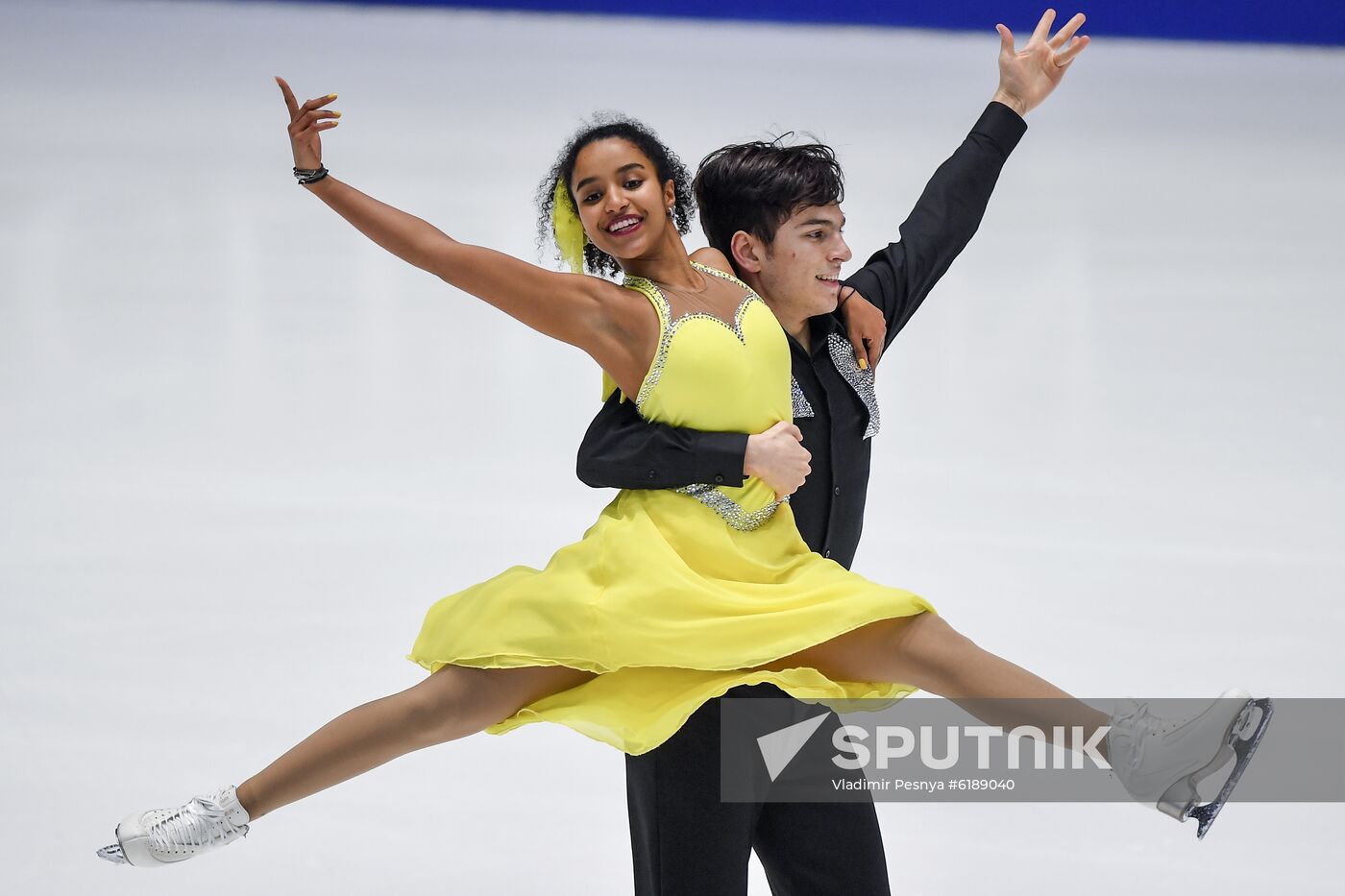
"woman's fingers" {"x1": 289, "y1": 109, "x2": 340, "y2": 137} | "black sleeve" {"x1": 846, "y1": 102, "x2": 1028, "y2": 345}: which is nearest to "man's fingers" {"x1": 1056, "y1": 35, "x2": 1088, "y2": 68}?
"black sleeve" {"x1": 846, "y1": 102, "x2": 1028, "y2": 345}

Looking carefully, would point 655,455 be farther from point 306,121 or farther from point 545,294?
point 306,121

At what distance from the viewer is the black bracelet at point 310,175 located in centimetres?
232

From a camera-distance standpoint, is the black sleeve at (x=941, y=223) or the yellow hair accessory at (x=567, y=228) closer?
the yellow hair accessory at (x=567, y=228)

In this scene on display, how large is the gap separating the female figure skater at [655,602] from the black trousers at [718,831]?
0.09 meters

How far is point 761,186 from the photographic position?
2.45 m

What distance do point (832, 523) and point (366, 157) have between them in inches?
209

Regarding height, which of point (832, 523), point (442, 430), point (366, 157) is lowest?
point (832, 523)

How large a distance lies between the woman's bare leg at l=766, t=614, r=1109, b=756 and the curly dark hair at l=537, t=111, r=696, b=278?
2.46ft

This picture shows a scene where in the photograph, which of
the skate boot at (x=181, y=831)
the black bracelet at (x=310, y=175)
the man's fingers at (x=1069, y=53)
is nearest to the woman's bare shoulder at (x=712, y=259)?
the black bracelet at (x=310, y=175)

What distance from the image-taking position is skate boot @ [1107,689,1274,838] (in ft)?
6.56

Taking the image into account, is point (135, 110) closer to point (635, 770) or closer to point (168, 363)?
point (168, 363)

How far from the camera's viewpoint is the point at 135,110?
301 inches

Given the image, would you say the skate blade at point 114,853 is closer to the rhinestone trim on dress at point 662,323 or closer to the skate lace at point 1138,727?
the rhinestone trim on dress at point 662,323

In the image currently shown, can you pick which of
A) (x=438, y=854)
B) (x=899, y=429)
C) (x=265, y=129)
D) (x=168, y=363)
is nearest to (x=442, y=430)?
(x=168, y=363)
